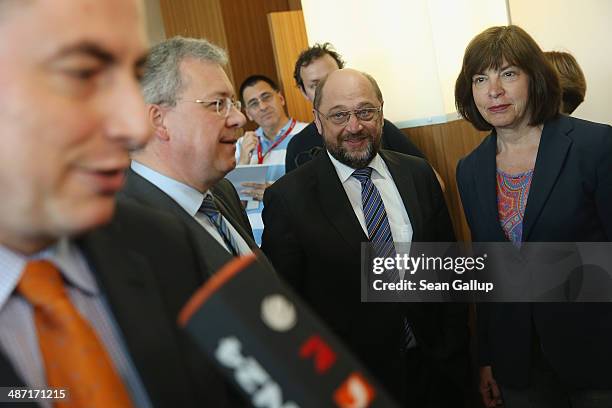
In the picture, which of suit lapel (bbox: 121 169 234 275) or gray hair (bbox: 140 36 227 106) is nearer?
suit lapel (bbox: 121 169 234 275)

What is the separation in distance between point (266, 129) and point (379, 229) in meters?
2.23

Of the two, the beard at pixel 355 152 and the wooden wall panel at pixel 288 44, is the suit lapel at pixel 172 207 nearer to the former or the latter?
the beard at pixel 355 152

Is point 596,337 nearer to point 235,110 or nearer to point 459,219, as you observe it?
point 235,110

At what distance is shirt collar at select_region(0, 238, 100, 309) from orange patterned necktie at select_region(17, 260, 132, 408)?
0.04 ft

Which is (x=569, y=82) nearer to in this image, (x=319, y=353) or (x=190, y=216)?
(x=190, y=216)

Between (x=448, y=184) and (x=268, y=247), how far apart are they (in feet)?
5.80

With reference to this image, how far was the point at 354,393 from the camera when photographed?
643mm

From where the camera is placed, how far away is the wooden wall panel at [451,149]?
162 inches

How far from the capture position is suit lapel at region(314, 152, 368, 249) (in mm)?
2824

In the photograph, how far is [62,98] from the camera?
2.48 ft

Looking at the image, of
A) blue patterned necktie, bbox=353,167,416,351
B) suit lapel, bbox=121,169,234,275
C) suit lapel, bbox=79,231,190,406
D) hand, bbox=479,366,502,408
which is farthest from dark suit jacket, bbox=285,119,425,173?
suit lapel, bbox=79,231,190,406

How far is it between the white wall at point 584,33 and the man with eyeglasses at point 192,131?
3029 millimetres

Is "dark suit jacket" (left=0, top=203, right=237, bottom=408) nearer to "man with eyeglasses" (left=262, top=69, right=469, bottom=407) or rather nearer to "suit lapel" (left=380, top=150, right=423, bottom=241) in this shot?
"man with eyeglasses" (left=262, top=69, right=469, bottom=407)

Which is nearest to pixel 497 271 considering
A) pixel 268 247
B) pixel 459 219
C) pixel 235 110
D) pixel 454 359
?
pixel 454 359
